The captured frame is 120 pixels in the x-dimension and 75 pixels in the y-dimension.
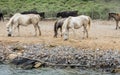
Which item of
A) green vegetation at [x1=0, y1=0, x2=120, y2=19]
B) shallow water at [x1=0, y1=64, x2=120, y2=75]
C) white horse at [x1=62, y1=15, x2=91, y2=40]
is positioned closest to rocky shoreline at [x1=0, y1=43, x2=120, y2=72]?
shallow water at [x1=0, y1=64, x2=120, y2=75]

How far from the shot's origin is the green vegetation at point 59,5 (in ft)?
173

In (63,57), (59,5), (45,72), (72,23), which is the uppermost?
(72,23)

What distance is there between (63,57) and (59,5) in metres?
36.9

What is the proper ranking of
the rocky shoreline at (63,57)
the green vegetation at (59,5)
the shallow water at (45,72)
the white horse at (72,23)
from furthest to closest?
the green vegetation at (59,5)
the white horse at (72,23)
the rocky shoreline at (63,57)
the shallow water at (45,72)

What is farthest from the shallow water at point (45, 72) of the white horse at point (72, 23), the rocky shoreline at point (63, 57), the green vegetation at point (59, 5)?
the green vegetation at point (59, 5)

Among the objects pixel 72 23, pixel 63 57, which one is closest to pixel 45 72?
pixel 63 57

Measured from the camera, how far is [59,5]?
190 feet

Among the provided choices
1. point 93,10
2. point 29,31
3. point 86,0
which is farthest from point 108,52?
point 86,0

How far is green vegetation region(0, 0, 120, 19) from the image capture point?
52.9 m

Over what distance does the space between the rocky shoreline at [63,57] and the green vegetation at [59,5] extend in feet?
90.5

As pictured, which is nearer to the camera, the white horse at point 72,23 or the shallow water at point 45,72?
the shallow water at point 45,72

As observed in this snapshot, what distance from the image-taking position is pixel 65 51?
74.0 ft

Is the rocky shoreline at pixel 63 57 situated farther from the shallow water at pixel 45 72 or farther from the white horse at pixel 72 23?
the white horse at pixel 72 23

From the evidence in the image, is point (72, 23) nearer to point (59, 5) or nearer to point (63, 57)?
point (63, 57)
